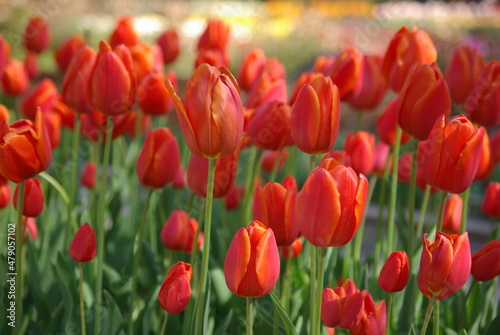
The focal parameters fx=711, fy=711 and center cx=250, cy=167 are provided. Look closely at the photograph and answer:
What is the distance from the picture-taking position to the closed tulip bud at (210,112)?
110 centimetres

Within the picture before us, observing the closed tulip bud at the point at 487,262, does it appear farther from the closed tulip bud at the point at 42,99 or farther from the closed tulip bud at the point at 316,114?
the closed tulip bud at the point at 42,99

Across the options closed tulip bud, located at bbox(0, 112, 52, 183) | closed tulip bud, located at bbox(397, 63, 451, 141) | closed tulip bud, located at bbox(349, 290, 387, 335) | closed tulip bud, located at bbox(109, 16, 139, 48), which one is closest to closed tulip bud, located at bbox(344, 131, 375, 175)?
closed tulip bud, located at bbox(397, 63, 451, 141)

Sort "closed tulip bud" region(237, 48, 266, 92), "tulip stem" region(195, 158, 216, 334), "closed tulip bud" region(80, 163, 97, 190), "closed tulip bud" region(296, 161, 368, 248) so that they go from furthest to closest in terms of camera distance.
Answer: "closed tulip bud" region(80, 163, 97, 190), "closed tulip bud" region(237, 48, 266, 92), "tulip stem" region(195, 158, 216, 334), "closed tulip bud" region(296, 161, 368, 248)

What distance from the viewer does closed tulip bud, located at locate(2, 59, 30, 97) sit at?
2447 millimetres

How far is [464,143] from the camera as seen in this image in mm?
1184

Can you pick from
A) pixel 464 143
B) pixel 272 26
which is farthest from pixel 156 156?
pixel 272 26

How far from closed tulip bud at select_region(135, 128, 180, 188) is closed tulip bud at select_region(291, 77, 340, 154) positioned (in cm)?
38

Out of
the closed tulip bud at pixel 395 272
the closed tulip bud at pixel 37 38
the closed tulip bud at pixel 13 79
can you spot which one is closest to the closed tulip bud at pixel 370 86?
the closed tulip bud at pixel 395 272

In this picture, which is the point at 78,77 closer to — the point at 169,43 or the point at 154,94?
the point at 154,94

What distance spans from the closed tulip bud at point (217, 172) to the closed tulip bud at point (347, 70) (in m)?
0.38

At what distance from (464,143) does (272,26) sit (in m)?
12.4

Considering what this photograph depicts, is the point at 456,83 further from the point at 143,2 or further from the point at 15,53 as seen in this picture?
the point at 143,2

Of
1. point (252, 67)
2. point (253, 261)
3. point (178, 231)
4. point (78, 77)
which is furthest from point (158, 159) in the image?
point (252, 67)

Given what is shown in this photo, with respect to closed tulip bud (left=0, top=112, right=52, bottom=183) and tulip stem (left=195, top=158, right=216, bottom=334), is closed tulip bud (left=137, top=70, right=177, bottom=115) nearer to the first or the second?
closed tulip bud (left=0, top=112, right=52, bottom=183)
